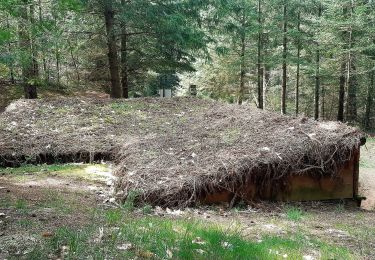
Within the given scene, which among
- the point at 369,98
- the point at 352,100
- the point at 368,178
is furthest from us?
the point at 352,100

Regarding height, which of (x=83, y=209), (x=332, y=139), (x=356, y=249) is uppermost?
(x=332, y=139)

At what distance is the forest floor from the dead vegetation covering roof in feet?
1.81

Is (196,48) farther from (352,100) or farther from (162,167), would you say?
(352,100)

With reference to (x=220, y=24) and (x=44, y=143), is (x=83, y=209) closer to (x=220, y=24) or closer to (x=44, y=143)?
(x=44, y=143)

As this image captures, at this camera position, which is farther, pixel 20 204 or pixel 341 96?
pixel 341 96

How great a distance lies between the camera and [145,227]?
425 centimetres

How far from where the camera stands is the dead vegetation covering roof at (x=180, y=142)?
6836 millimetres

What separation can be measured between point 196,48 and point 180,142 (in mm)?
8845

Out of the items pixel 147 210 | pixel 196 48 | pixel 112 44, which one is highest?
pixel 112 44

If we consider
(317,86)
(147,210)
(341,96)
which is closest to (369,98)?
(341,96)

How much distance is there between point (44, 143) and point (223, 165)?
182 inches

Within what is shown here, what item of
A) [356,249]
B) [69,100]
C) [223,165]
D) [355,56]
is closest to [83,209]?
[223,165]

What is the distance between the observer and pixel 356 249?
4797 mm

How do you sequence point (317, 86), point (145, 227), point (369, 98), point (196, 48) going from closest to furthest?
point (145, 227)
point (196, 48)
point (317, 86)
point (369, 98)
